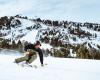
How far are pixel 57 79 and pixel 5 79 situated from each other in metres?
1.91

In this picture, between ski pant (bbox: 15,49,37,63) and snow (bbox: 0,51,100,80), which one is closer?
snow (bbox: 0,51,100,80)

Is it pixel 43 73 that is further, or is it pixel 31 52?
pixel 31 52

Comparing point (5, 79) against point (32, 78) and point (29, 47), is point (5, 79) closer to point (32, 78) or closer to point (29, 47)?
point (32, 78)

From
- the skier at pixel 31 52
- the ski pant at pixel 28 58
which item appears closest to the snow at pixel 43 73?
the ski pant at pixel 28 58

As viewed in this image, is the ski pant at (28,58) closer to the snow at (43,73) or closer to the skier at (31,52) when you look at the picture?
the skier at (31,52)

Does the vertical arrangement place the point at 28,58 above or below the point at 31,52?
below

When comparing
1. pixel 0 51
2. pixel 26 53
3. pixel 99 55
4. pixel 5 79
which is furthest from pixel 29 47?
pixel 99 55

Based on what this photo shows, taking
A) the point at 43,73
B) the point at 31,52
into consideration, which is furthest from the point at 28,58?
the point at 43,73

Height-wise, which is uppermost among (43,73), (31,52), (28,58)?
(31,52)

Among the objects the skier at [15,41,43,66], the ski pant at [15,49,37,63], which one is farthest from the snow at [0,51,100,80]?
the skier at [15,41,43,66]

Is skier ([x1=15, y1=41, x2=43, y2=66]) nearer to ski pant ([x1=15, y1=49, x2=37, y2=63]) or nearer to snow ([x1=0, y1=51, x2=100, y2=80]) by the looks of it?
ski pant ([x1=15, y1=49, x2=37, y2=63])

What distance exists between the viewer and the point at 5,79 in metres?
8.77

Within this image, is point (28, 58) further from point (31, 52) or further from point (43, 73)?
point (43, 73)

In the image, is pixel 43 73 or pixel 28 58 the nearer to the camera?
pixel 43 73
